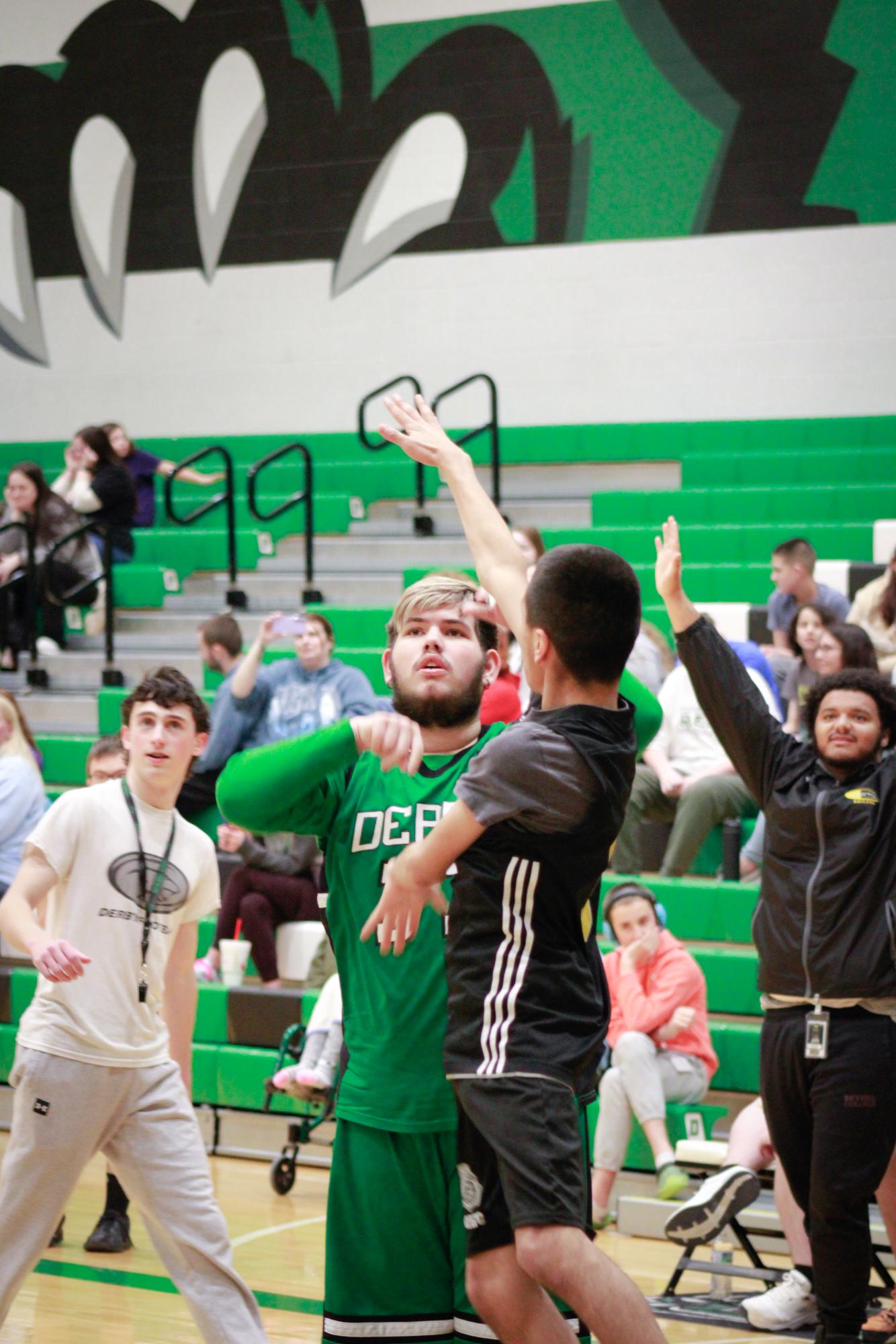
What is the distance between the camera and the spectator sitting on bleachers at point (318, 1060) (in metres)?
5.35

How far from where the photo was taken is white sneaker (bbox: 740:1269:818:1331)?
416cm

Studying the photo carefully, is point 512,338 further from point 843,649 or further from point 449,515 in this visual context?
point 843,649

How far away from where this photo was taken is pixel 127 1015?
11.8 feet

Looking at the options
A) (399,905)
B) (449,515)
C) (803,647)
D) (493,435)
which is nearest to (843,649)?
(803,647)

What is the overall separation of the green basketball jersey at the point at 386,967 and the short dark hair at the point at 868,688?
165 cm

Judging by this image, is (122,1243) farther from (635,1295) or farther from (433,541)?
(433,541)

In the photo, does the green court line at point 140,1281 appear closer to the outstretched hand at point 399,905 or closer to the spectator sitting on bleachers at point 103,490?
the outstretched hand at point 399,905

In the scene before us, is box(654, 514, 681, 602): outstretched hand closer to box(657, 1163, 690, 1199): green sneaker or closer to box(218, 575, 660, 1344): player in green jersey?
box(218, 575, 660, 1344): player in green jersey

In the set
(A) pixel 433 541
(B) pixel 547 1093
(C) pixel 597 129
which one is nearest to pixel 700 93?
(C) pixel 597 129

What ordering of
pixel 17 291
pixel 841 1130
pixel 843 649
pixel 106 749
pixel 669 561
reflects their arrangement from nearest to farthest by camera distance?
pixel 669 561 → pixel 841 1130 → pixel 106 749 → pixel 843 649 → pixel 17 291

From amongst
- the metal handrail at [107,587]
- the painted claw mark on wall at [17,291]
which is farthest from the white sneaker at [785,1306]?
the painted claw mark on wall at [17,291]

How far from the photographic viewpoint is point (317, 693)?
6637mm

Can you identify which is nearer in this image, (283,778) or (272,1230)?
(283,778)

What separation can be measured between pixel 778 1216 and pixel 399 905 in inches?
114
